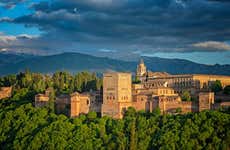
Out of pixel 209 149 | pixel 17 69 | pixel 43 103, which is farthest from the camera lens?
pixel 17 69

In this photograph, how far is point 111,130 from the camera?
4372 centimetres

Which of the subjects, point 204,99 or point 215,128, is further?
point 204,99

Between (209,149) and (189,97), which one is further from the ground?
(189,97)

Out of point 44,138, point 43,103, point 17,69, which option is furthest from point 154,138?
point 17,69

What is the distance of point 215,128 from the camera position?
40500mm

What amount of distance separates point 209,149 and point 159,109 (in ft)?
24.3

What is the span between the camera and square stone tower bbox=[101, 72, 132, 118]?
151ft

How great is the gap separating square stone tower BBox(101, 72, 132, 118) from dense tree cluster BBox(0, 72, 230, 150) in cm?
80

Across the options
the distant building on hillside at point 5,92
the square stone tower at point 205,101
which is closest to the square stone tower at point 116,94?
the square stone tower at point 205,101

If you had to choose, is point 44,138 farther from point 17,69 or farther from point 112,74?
point 17,69

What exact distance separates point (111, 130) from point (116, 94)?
3.98 meters

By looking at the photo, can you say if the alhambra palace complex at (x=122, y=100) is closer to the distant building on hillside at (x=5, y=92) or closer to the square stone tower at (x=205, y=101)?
the square stone tower at (x=205, y=101)

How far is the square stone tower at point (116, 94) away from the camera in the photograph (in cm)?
4600

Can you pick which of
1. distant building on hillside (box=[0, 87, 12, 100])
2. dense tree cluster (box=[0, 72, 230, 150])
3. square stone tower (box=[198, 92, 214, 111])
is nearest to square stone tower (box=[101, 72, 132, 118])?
dense tree cluster (box=[0, 72, 230, 150])
